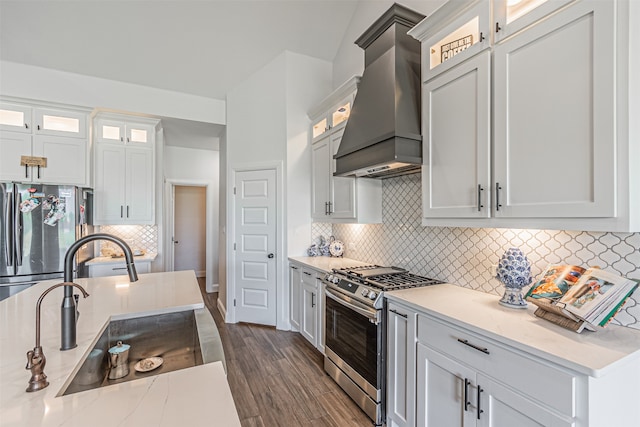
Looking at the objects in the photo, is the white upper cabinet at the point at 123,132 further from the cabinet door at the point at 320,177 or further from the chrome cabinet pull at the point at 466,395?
the chrome cabinet pull at the point at 466,395

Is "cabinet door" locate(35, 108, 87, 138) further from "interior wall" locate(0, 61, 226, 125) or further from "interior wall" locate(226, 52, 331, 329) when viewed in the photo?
"interior wall" locate(226, 52, 331, 329)

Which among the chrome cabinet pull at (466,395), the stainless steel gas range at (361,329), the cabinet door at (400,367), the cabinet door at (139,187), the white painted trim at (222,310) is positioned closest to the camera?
the chrome cabinet pull at (466,395)

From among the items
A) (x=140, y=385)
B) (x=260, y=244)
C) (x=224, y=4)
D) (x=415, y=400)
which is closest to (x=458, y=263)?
(x=415, y=400)

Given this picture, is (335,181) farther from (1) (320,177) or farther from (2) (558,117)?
(2) (558,117)

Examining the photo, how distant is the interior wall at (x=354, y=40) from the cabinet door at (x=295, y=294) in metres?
2.57

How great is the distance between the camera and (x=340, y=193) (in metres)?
3.23

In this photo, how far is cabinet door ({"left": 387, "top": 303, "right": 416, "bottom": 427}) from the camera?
181 cm

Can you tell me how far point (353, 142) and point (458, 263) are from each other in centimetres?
131

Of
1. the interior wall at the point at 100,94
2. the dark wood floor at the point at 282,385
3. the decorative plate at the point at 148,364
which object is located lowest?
the dark wood floor at the point at 282,385

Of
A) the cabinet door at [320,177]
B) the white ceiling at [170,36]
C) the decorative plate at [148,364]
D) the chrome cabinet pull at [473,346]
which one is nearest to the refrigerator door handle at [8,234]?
the white ceiling at [170,36]

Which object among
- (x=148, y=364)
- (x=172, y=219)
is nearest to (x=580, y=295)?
(x=148, y=364)

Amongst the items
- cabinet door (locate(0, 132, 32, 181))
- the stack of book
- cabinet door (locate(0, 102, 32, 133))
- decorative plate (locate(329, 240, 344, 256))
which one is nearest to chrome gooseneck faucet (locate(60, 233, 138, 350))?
the stack of book

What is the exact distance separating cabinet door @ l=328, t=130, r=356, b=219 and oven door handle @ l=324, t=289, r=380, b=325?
34.8 inches

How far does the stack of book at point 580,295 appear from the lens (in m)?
1.22
